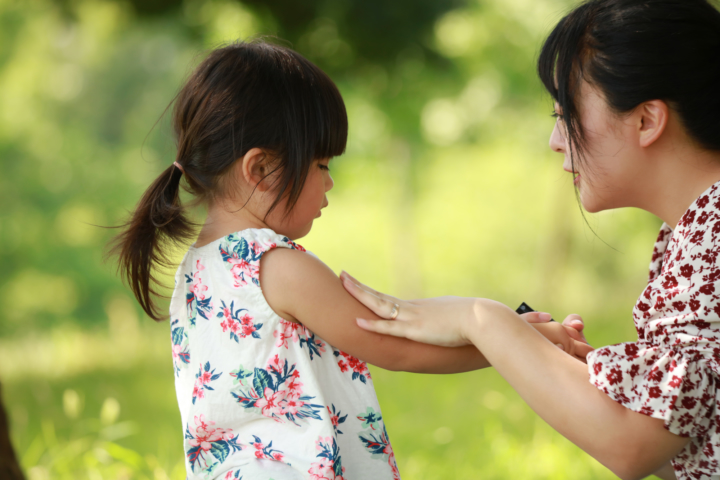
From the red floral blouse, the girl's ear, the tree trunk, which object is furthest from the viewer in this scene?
the tree trunk

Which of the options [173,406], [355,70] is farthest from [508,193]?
[173,406]

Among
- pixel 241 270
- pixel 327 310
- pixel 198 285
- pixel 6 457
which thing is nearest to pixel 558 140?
pixel 327 310

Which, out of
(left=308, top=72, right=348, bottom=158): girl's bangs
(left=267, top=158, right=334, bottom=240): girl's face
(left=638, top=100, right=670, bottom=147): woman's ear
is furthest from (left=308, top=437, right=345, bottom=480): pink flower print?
(left=638, top=100, right=670, bottom=147): woman's ear

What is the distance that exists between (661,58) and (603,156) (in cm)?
22

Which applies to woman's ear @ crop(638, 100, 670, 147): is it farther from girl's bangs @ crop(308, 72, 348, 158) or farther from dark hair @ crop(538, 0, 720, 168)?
girl's bangs @ crop(308, 72, 348, 158)

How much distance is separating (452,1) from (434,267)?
5.67 m

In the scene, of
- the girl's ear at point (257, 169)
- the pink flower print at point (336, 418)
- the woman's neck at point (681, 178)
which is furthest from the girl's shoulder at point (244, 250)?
the woman's neck at point (681, 178)

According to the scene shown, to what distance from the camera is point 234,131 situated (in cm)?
126

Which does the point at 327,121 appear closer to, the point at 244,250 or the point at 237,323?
the point at 244,250

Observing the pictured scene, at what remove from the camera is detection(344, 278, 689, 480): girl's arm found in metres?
1.04

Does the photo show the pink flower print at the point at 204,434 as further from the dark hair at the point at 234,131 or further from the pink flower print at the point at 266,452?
the dark hair at the point at 234,131

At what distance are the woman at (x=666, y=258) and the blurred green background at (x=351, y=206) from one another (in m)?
0.94

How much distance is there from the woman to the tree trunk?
3.77ft

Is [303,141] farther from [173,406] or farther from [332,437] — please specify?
[173,406]
